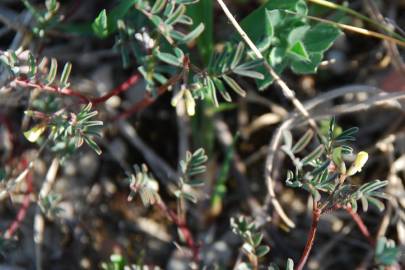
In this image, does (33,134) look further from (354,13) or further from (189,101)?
(354,13)

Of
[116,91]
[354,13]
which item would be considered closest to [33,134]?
[116,91]

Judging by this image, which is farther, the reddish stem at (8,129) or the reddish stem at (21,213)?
the reddish stem at (8,129)

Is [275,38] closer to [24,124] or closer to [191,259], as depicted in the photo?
[191,259]

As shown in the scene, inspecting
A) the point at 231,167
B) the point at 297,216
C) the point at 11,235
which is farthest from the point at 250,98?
the point at 11,235

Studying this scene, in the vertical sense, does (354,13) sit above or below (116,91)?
above

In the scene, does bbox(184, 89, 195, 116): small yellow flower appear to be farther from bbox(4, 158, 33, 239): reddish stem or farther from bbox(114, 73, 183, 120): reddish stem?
bbox(4, 158, 33, 239): reddish stem

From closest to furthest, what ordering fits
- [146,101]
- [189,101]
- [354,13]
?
[189,101]
[354,13]
[146,101]

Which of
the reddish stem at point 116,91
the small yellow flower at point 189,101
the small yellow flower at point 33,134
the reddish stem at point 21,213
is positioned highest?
the small yellow flower at point 189,101

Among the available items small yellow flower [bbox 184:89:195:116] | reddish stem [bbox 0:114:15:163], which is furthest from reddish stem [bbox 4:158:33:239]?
small yellow flower [bbox 184:89:195:116]

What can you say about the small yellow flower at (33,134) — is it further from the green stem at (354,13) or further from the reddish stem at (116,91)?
→ the green stem at (354,13)

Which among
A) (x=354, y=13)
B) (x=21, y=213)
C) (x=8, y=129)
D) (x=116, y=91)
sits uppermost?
(x=354, y=13)

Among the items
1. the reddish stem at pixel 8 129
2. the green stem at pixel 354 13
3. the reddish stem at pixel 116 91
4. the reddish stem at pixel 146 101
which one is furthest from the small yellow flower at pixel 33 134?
the green stem at pixel 354 13
